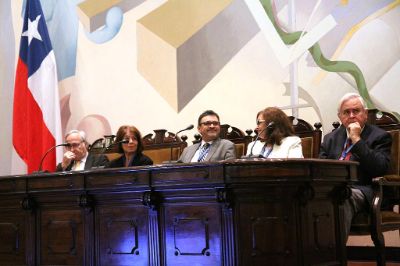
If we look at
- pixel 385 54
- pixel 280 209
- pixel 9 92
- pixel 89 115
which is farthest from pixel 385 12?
pixel 9 92

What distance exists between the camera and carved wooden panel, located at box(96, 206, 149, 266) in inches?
119

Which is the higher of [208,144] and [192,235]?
[208,144]

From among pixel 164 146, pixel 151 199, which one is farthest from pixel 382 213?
pixel 164 146

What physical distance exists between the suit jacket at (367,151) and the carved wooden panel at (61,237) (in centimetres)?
160

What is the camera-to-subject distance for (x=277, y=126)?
140 inches

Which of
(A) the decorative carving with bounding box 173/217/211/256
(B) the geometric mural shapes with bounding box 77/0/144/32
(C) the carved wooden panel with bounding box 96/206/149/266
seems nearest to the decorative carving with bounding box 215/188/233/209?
(A) the decorative carving with bounding box 173/217/211/256

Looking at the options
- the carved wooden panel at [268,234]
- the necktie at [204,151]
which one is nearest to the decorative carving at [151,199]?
the carved wooden panel at [268,234]

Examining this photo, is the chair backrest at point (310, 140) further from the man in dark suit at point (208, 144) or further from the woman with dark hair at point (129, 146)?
the woman with dark hair at point (129, 146)

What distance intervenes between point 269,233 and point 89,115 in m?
3.45

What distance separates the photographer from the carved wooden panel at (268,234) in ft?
8.72

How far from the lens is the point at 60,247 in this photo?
332 centimetres

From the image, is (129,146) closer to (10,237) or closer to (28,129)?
(10,237)

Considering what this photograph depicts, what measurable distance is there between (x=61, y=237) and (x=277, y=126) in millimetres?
1475

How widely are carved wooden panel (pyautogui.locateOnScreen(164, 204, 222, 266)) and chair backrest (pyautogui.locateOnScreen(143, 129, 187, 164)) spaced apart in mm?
1619
